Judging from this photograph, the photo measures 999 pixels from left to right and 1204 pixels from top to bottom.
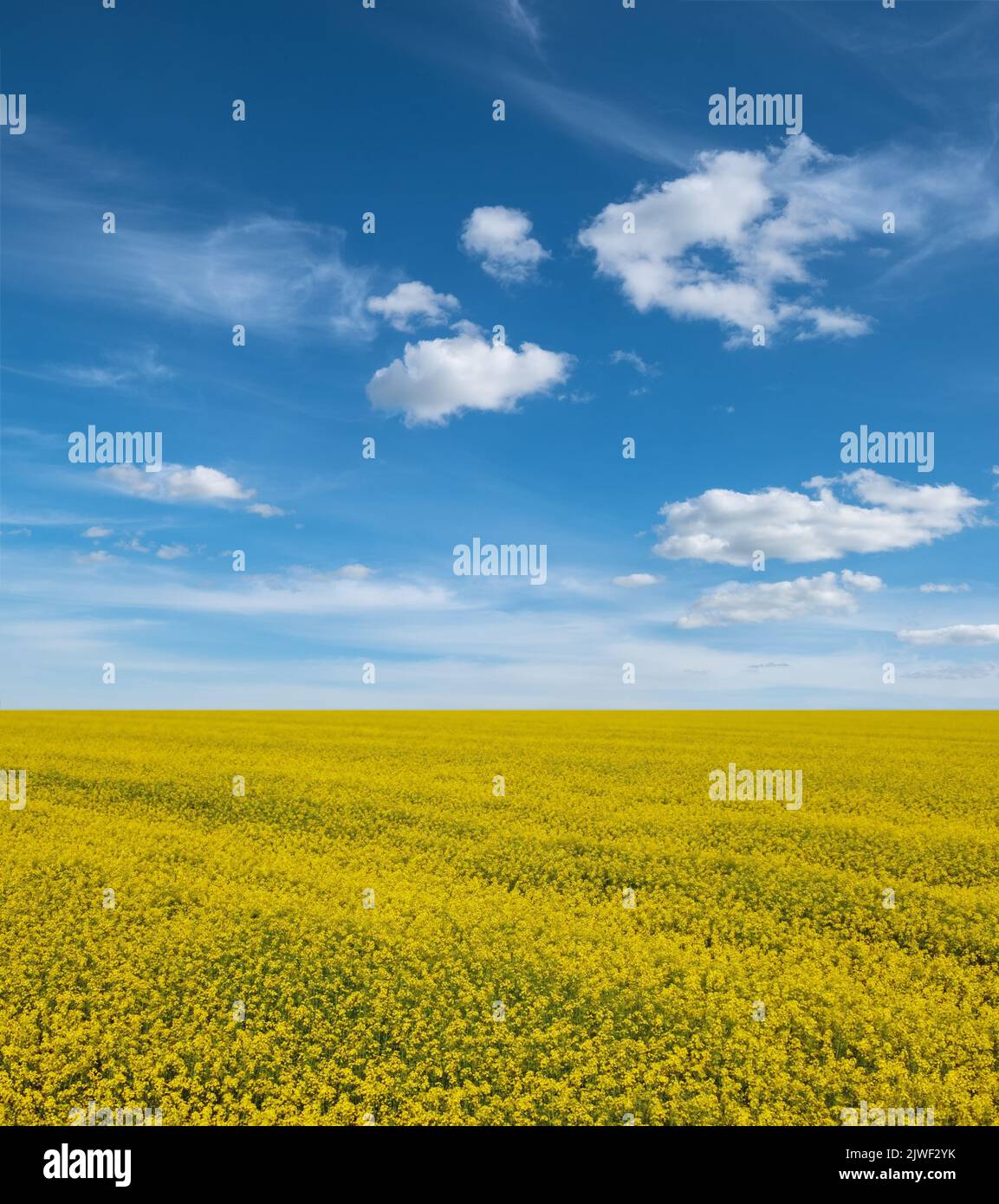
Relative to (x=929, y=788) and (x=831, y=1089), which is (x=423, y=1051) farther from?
(x=929, y=788)

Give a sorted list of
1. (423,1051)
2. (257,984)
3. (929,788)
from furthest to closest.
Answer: (929,788) → (257,984) → (423,1051)

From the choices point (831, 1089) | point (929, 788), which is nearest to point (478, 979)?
point (831, 1089)

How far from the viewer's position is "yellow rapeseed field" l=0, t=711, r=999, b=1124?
9.57 metres

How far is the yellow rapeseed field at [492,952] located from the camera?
9570 millimetres

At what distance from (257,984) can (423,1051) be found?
3.28 m

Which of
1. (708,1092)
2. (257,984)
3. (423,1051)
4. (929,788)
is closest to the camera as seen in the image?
(708,1092)

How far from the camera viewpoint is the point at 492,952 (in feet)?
41.9
